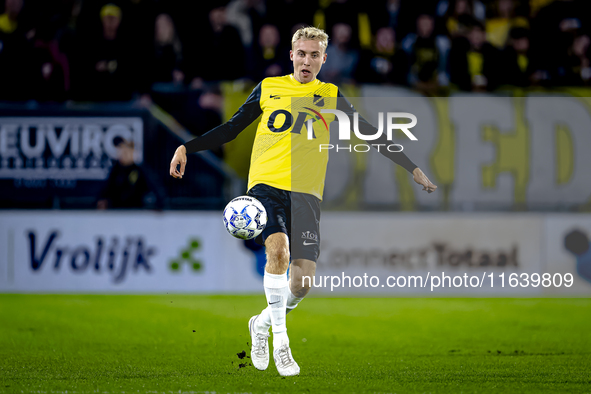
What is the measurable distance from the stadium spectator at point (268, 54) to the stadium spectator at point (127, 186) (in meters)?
1.87

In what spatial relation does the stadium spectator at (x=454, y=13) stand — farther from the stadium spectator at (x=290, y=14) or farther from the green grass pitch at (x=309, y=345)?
the green grass pitch at (x=309, y=345)

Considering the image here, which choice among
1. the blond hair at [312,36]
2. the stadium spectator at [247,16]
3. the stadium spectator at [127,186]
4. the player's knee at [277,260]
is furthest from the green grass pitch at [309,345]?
the stadium spectator at [247,16]

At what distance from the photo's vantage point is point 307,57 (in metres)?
4.72

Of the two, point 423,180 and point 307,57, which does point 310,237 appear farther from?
point 307,57

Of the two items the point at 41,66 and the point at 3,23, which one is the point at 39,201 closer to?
the point at 41,66

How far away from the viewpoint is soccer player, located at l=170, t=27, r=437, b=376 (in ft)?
15.1

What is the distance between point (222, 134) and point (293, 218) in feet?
2.47

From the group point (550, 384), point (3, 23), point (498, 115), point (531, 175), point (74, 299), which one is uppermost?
point (3, 23)

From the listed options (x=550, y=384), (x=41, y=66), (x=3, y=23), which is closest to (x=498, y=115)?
(x=550, y=384)

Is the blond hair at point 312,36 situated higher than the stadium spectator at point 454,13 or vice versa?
the stadium spectator at point 454,13

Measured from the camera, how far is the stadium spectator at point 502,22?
10.2 metres

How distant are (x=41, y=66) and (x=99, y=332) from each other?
14.1ft

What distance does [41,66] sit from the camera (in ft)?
29.8


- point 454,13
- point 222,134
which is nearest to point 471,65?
point 454,13
